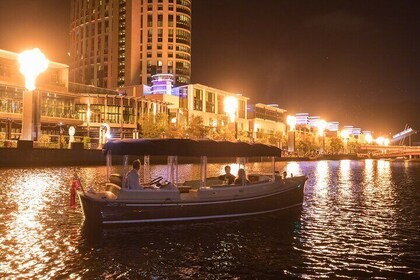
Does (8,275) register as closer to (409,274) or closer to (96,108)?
(409,274)

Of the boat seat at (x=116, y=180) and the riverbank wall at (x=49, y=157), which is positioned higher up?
the riverbank wall at (x=49, y=157)

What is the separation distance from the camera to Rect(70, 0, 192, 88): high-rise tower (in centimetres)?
15962

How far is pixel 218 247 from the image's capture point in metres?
14.1

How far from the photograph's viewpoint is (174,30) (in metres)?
161

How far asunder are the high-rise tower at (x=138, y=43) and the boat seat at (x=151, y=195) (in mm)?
142409

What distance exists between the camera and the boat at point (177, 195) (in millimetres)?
16109

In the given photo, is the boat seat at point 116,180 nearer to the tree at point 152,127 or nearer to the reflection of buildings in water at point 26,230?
the reflection of buildings in water at point 26,230

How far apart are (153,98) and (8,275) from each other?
11108cm

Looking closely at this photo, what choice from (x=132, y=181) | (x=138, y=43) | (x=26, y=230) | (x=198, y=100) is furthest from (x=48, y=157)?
(x=138, y=43)

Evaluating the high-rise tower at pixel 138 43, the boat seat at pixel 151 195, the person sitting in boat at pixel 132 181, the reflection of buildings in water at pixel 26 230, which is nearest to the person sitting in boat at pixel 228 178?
the boat seat at pixel 151 195

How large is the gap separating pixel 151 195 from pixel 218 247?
3.64m

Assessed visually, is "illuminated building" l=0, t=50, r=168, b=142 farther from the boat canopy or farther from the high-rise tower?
the boat canopy

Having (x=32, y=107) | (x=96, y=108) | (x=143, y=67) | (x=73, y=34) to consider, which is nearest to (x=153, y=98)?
(x=96, y=108)

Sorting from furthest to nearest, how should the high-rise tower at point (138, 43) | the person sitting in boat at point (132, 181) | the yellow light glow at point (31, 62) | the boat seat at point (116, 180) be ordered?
the high-rise tower at point (138, 43) → the yellow light glow at point (31, 62) → the boat seat at point (116, 180) → the person sitting in boat at point (132, 181)
